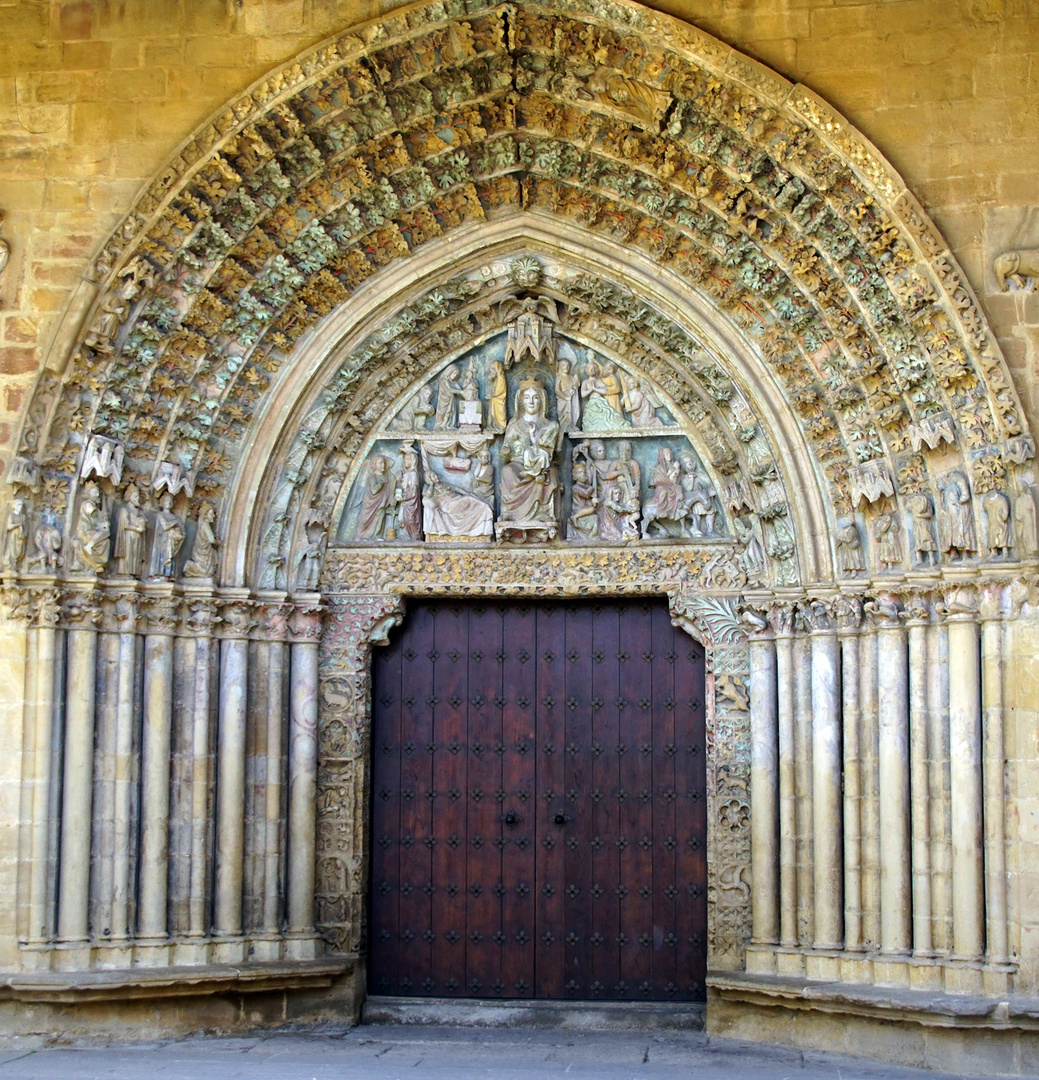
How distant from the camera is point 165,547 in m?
9.65

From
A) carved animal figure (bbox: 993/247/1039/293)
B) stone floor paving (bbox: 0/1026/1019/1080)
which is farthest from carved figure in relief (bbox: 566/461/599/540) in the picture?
stone floor paving (bbox: 0/1026/1019/1080)

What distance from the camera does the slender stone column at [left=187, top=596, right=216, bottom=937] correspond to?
31.1 feet

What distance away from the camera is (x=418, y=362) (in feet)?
34.2

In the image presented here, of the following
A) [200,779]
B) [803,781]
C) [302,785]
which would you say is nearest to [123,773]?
[200,779]

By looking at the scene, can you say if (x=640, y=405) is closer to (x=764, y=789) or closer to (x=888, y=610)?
(x=888, y=610)

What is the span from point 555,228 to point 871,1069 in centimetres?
532

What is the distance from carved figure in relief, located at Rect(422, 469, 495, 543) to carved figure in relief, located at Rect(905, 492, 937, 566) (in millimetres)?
2686

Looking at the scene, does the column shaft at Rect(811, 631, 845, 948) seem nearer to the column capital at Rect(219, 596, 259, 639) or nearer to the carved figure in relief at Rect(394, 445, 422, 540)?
the carved figure in relief at Rect(394, 445, 422, 540)

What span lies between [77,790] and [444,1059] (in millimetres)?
2583

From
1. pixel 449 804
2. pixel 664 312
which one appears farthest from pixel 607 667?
pixel 664 312

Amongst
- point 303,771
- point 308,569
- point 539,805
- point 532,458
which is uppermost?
point 532,458

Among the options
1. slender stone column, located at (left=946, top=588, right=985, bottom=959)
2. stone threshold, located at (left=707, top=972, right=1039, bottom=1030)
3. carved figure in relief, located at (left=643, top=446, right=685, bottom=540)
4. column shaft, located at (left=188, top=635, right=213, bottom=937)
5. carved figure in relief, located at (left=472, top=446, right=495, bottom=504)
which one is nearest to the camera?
stone threshold, located at (left=707, top=972, right=1039, bottom=1030)

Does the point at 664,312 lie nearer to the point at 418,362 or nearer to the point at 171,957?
the point at 418,362

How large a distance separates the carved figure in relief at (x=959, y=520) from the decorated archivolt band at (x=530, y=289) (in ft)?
0.04
